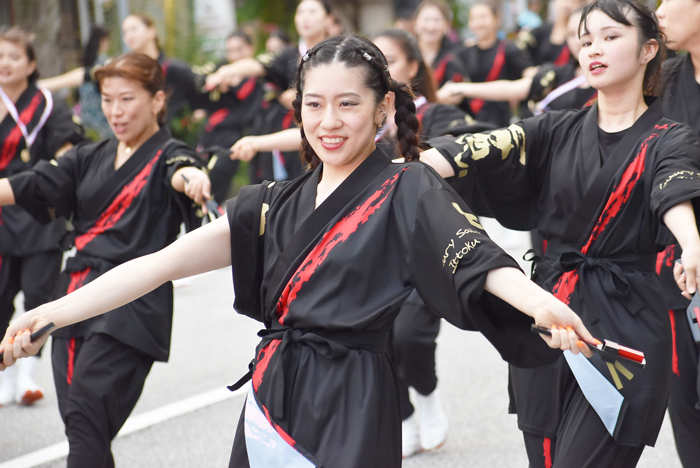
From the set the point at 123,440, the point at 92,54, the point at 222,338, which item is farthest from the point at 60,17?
the point at 123,440

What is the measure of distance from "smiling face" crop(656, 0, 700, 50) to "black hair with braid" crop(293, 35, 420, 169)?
126 centimetres

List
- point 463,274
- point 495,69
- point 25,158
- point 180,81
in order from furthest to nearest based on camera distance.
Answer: point 495,69
point 180,81
point 25,158
point 463,274

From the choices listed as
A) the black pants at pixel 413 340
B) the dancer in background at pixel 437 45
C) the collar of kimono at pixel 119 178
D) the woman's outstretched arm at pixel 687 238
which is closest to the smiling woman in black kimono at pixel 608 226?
the woman's outstretched arm at pixel 687 238

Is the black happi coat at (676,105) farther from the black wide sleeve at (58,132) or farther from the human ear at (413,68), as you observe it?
the black wide sleeve at (58,132)

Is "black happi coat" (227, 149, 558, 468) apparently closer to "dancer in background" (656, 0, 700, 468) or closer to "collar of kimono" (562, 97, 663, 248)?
"collar of kimono" (562, 97, 663, 248)

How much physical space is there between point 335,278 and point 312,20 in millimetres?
4415

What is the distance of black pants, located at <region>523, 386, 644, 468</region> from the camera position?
2.67m

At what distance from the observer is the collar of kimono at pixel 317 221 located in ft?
7.59

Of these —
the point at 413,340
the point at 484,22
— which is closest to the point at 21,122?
the point at 413,340

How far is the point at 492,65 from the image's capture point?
8609 mm

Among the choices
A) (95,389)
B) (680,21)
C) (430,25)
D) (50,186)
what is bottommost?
(95,389)

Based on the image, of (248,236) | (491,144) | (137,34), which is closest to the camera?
(248,236)

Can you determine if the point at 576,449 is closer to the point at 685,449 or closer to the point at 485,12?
the point at 685,449

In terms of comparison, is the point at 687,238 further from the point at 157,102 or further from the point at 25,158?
the point at 25,158
